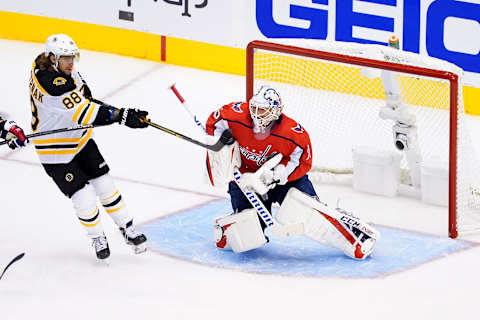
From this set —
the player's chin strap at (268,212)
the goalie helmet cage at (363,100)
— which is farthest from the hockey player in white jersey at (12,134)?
the goalie helmet cage at (363,100)

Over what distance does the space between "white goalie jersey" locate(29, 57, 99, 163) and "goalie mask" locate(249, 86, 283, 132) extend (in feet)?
2.35

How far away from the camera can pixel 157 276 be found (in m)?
5.70

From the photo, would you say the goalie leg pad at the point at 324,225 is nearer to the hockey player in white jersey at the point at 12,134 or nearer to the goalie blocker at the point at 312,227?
the goalie blocker at the point at 312,227

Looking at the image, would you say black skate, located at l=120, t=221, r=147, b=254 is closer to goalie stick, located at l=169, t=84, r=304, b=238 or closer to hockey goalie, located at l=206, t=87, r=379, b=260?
hockey goalie, located at l=206, t=87, r=379, b=260

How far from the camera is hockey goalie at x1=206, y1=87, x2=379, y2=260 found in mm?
5688

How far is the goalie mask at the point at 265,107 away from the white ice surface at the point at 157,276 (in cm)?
73

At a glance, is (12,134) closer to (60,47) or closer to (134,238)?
(60,47)

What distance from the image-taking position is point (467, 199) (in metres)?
6.30

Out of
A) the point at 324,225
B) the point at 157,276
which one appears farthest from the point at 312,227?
the point at 157,276

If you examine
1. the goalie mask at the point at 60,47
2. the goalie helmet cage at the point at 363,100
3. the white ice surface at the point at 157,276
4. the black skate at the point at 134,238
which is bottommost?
the white ice surface at the point at 157,276

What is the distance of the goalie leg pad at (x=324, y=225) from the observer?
18.9ft

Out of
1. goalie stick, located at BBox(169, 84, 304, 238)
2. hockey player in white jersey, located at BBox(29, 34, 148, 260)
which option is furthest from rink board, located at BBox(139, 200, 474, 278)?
hockey player in white jersey, located at BBox(29, 34, 148, 260)

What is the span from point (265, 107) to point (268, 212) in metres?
0.56

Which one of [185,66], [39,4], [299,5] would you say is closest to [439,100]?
[299,5]
